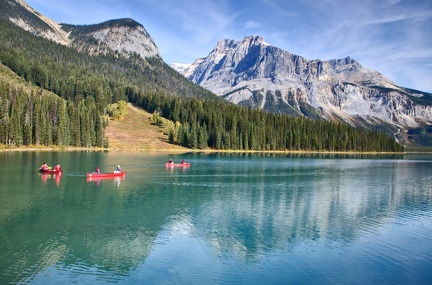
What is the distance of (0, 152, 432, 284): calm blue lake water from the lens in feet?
92.5

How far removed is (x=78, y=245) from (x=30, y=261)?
4.73 m

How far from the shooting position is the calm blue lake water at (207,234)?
92.5ft

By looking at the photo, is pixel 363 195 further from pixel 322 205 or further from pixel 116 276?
pixel 116 276

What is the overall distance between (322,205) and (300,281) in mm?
30542

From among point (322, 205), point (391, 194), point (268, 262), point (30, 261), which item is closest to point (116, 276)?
point (30, 261)

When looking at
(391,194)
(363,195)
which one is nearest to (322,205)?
(363,195)

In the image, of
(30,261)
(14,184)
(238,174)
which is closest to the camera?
(30,261)

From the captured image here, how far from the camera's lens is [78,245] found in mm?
33344

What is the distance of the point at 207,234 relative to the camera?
38.6 meters

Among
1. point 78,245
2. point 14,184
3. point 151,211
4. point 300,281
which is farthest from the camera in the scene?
point 14,184

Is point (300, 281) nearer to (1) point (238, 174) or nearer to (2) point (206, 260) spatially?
(2) point (206, 260)

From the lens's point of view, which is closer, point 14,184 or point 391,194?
point 14,184

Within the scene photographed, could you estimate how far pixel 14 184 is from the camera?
64.2 meters

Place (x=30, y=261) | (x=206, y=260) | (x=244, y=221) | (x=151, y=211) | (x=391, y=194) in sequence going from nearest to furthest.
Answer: (x=30, y=261), (x=206, y=260), (x=244, y=221), (x=151, y=211), (x=391, y=194)
